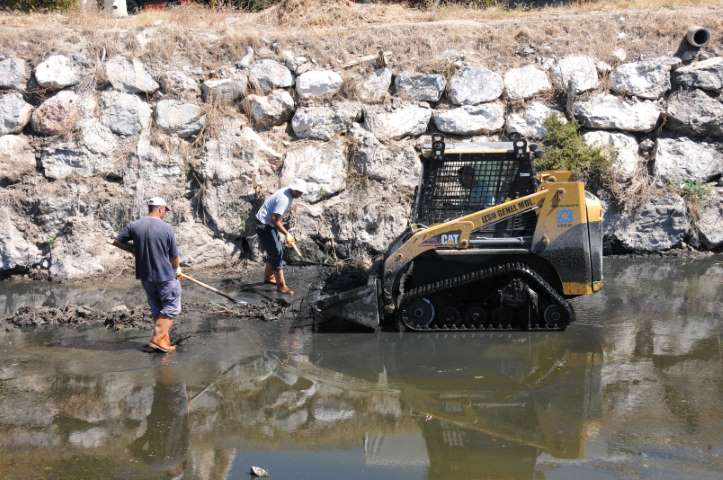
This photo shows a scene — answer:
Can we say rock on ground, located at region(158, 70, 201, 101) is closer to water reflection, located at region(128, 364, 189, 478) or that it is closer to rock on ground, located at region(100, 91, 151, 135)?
rock on ground, located at region(100, 91, 151, 135)

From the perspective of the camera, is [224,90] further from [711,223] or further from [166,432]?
[711,223]

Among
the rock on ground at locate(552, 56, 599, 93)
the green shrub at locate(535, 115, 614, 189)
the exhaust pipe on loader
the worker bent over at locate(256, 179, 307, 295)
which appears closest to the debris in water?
the worker bent over at locate(256, 179, 307, 295)

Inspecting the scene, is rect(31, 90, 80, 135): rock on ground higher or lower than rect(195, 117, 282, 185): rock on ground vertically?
higher

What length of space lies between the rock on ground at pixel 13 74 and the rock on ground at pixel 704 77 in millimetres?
10747

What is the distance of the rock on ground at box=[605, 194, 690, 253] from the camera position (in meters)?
12.1

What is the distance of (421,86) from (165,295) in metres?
6.66

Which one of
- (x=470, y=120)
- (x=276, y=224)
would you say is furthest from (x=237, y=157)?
(x=470, y=120)

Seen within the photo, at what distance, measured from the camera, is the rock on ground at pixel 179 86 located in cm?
1279

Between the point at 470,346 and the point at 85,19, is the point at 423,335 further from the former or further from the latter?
the point at 85,19

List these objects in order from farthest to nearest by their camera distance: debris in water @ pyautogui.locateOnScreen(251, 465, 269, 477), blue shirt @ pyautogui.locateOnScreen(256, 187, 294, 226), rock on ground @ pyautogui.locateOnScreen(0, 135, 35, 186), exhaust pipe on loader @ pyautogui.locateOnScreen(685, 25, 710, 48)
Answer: exhaust pipe on loader @ pyautogui.locateOnScreen(685, 25, 710, 48)
rock on ground @ pyautogui.locateOnScreen(0, 135, 35, 186)
blue shirt @ pyautogui.locateOnScreen(256, 187, 294, 226)
debris in water @ pyautogui.locateOnScreen(251, 465, 269, 477)

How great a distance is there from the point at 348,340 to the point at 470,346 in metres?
1.32

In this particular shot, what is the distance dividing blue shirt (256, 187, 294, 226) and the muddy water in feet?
5.45

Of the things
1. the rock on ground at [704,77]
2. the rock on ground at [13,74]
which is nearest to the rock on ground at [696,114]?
the rock on ground at [704,77]

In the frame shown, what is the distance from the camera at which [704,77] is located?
13.0m
